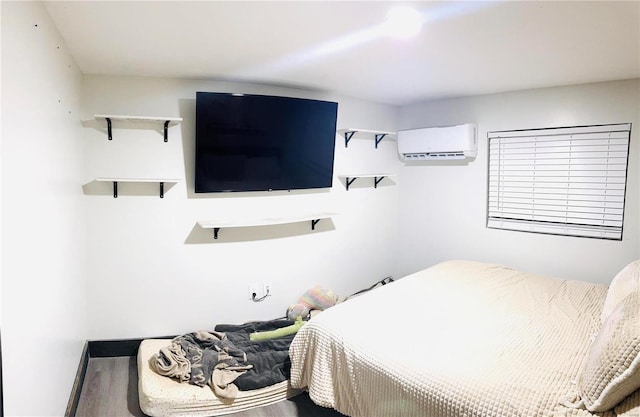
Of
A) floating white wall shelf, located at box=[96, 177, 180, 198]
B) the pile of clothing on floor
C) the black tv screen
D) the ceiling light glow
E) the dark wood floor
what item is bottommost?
the dark wood floor

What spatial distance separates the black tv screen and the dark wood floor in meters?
1.42

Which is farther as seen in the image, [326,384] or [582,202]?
[582,202]

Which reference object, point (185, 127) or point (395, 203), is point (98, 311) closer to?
point (185, 127)

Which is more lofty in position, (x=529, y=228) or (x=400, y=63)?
(x=400, y=63)

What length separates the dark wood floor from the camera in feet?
7.73

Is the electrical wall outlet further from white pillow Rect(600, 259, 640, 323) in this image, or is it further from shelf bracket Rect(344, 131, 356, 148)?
white pillow Rect(600, 259, 640, 323)

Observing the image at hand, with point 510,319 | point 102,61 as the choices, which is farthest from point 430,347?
point 102,61

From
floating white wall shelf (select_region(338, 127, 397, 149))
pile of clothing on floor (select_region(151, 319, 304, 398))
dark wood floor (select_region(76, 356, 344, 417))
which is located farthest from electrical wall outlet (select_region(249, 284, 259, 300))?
floating white wall shelf (select_region(338, 127, 397, 149))

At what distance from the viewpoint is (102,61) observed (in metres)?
2.50

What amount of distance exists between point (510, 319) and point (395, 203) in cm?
228

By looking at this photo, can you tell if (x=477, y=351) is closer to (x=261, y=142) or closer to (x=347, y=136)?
(x=261, y=142)

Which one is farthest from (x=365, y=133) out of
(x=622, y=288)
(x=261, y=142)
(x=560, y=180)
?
(x=622, y=288)

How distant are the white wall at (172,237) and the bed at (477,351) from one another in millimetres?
1092

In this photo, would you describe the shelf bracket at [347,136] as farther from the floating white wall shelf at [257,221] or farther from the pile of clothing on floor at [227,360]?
the pile of clothing on floor at [227,360]
